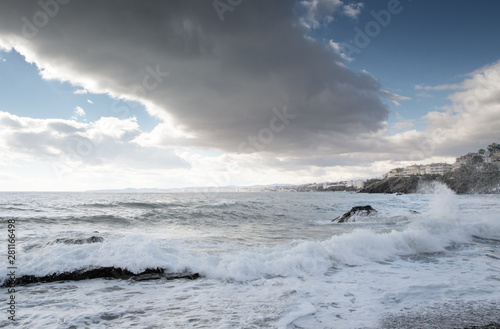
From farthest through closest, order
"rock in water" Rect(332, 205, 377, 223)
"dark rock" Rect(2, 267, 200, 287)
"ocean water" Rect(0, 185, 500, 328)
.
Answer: "rock in water" Rect(332, 205, 377, 223) → "dark rock" Rect(2, 267, 200, 287) → "ocean water" Rect(0, 185, 500, 328)

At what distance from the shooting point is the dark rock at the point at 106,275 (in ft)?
22.9

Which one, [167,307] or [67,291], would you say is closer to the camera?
[167,307]

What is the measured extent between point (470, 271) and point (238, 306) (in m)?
7.11

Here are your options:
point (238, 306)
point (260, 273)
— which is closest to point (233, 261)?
point (260, 273)

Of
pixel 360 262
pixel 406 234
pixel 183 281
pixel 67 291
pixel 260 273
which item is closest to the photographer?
pixel 67 291

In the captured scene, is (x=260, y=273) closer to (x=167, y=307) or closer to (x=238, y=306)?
(x=238, y=306)

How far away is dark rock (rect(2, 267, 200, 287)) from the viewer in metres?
6.98

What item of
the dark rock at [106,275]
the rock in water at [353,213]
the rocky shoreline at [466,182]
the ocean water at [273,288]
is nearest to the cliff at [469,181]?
the rocky shoreline at [466,182]

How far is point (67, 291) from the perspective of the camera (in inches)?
249

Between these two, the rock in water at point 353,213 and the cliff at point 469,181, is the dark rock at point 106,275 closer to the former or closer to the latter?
the rock in water at point 353,213

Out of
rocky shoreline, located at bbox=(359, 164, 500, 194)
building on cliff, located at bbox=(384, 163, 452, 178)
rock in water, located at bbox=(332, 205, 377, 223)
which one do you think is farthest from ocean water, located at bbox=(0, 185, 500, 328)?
building on cliff, located at bbox=(384, 163, 452, 178)

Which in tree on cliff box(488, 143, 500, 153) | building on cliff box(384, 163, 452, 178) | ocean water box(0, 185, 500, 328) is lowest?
ocean water box(0, 185, 500, 328)

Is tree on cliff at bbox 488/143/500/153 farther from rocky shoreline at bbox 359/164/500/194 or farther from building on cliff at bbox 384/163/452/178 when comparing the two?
rocky shoreline at bbox 359/164/500/194

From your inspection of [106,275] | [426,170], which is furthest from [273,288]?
[426,170]
